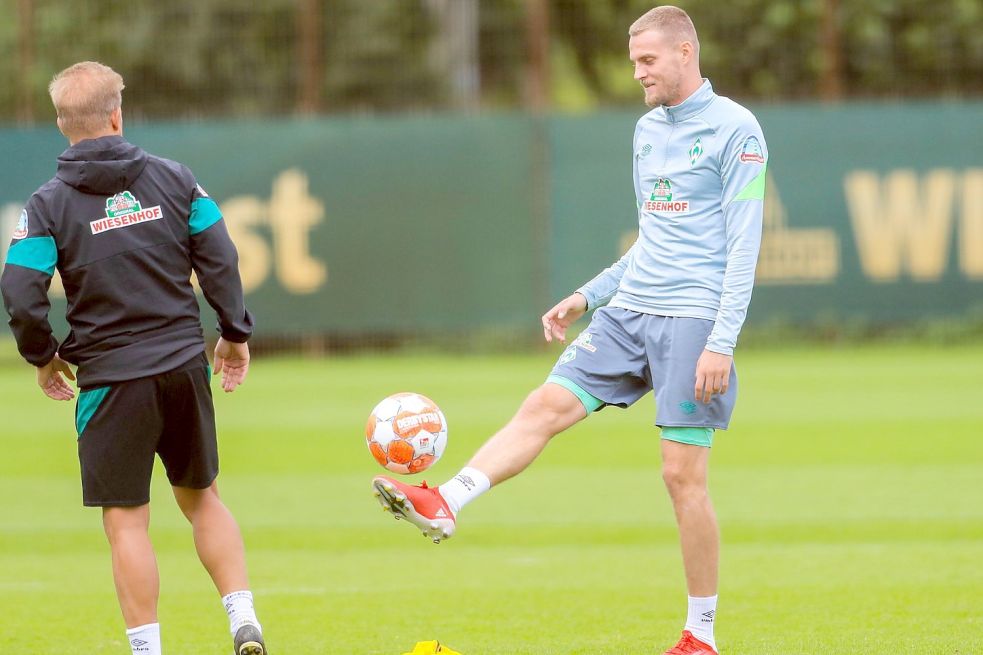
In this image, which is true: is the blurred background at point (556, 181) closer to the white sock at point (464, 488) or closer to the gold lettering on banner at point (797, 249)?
the gold lettering on banner at point (797, 249)

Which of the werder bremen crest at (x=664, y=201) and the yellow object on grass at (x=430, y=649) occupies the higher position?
the werder bremen crest at (x=664, y=201)

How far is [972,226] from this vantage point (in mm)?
17578

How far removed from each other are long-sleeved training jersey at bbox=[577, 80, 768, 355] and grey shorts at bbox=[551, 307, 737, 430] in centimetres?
6

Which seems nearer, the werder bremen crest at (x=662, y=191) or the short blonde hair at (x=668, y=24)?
the short blonde hair at (x=668, y=24)

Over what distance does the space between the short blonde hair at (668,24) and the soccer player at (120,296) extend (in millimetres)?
1684

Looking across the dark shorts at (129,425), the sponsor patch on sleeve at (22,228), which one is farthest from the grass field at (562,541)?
the sponsor patch on sleeve at (22,228)

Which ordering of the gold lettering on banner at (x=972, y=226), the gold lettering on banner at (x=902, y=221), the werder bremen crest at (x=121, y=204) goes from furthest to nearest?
the gold lettering on banner at (x=902, y=221), the gold lettering on banner at (x=972, y=226), the werder bremen crest at (x=121, y=204)

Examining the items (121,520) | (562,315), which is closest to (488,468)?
(562,315)

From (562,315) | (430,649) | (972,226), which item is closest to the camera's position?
(430,649)

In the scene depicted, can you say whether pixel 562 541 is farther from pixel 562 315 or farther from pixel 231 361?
pixel 231 361

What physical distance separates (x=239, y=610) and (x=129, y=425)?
0.78 meters

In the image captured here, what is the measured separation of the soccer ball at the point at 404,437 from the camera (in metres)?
5.37

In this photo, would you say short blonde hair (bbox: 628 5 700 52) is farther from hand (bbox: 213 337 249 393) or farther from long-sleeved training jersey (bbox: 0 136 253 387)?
hand (bbox: 213 337 249 393)

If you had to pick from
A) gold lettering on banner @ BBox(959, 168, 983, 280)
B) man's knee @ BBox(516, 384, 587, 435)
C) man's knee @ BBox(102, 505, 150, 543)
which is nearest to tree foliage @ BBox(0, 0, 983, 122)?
gold lettering on banner @ BBox(959, 168, 983, 280)
